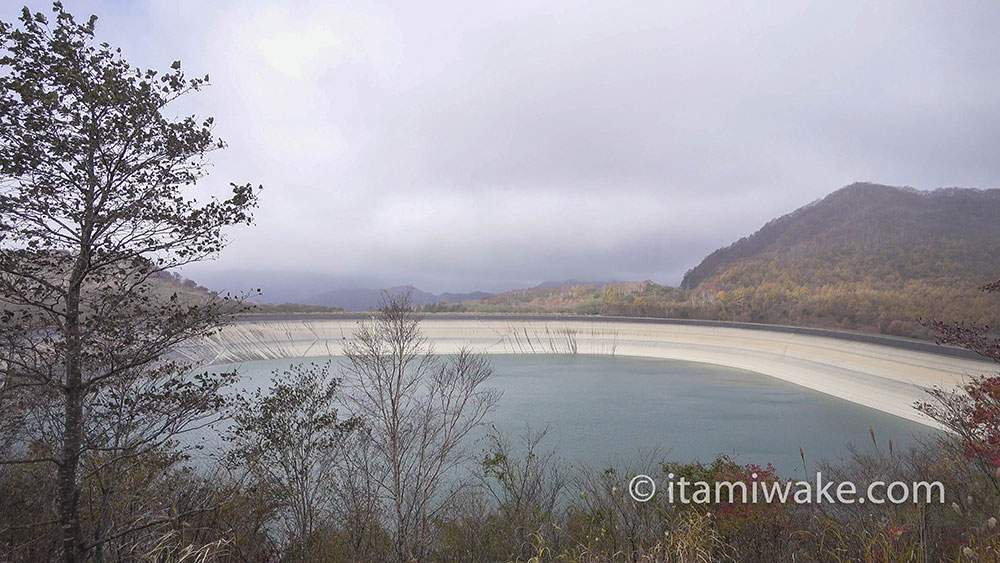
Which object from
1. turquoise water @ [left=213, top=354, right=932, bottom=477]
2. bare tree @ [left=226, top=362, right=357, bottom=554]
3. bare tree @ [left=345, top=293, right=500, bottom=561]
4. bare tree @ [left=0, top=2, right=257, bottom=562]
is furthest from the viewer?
turquoise water @ [left=213, top=354, right=932, bottom=477]

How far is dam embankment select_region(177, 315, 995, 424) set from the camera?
17094mm

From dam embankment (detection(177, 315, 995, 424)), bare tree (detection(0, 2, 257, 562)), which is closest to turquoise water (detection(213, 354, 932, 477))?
dam embankment (detection(177, 315, 995, 424))

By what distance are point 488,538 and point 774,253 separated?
6309 centimetres

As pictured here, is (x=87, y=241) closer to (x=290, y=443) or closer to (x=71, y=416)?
(x=71, y=416)

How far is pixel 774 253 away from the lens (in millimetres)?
57750

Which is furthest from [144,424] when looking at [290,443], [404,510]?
[404,510]

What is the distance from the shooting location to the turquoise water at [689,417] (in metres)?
11.9

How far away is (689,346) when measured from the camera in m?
31.4

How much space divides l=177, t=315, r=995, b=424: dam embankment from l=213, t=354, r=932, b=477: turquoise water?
4.40ft

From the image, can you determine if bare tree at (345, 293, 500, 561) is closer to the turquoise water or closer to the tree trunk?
the turquoise water

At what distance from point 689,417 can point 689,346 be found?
17.2 metres

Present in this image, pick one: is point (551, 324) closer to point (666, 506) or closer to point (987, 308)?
point (987, 308)

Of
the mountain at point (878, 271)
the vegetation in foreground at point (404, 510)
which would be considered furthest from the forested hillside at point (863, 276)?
the vegetation in foreground at point (404, 510)

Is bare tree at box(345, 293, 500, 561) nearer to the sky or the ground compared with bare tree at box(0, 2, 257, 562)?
nearer to the ground
